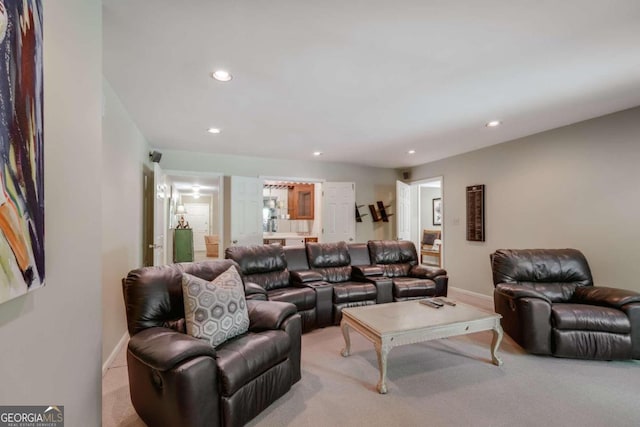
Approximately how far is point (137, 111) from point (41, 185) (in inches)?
105

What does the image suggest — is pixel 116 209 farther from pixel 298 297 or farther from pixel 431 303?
pixel 431 303

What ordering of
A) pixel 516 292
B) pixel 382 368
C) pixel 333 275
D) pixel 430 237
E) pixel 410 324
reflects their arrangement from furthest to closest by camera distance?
pixel 430 237, pixel 333 275, pixel 516 292, pixel 410 324, pixel 382 368

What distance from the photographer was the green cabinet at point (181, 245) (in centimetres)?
759

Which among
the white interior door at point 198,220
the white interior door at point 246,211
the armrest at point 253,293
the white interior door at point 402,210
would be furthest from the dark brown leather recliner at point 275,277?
the white interior door at point 198,220

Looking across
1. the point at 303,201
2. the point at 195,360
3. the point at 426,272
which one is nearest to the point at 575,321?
the point at 426,272

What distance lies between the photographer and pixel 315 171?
6148mm

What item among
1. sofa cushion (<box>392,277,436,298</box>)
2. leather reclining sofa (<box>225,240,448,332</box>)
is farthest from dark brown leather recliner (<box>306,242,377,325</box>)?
sofa cushion (<box>392,277,436,298</box>)

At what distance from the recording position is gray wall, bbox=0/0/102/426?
0.97 m

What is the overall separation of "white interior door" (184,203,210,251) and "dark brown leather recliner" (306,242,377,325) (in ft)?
27.7

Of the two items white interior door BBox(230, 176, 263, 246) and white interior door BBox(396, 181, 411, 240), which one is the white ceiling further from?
white interior door BBox(396, 181, 411, 240)

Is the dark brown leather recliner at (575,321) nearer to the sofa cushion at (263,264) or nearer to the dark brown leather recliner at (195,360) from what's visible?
the dark brown leather recliner at (195,360)

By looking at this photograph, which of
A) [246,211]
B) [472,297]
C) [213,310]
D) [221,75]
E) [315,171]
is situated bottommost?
[472,297]

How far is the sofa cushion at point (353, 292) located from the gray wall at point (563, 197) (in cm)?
230

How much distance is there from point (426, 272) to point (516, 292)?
4.63 feet
